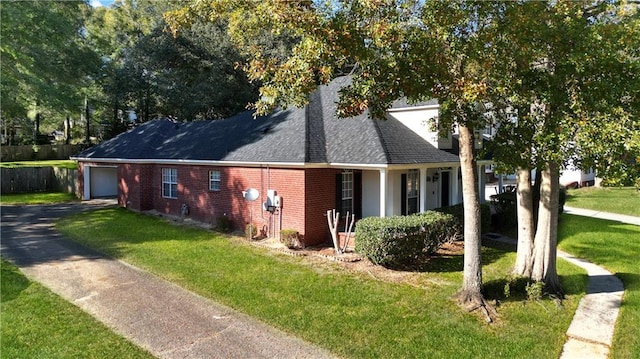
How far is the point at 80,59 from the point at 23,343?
22316mm

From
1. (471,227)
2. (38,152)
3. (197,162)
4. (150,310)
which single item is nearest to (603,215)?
(471,227)

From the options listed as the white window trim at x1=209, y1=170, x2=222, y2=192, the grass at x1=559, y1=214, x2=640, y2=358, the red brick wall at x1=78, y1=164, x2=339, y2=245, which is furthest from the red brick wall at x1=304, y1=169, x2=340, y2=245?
the grass at x1=559, y1=214, x2=640, y2=358

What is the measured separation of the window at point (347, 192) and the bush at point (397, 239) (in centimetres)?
364

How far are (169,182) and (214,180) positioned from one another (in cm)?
375

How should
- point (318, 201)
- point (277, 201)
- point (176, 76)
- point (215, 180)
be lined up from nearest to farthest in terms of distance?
point (318, 201), point (277, 201), point (215, 180), point (176, 76)

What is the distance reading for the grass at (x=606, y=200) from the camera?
79.6ft

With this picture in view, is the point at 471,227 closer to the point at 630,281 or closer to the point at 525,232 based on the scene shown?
the point at 525,232

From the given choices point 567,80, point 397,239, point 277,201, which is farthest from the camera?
point 277,201

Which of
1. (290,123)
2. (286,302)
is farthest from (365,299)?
(290,123)

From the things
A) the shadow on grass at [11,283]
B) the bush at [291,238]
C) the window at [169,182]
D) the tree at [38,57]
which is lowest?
the shadow on grass at [11,283]

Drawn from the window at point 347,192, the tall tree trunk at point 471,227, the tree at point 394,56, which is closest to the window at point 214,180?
the window at point 347,192

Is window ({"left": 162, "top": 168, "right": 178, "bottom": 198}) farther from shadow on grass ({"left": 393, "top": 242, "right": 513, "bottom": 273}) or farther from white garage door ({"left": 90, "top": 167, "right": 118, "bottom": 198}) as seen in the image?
shadow on grass ({"left": 393, "top": 242, "right": 513, "bottom": 273})

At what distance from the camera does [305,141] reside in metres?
15.4

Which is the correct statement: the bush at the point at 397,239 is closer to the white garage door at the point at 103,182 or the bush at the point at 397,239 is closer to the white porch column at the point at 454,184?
the white porch column at the point at 454,184
